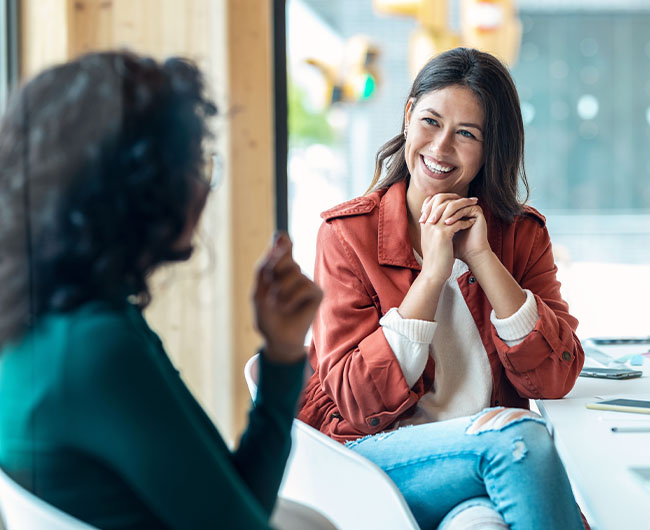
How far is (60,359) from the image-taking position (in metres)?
0.60

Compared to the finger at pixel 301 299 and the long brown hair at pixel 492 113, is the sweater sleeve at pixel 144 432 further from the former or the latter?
the long brown hair at pixel 492 113

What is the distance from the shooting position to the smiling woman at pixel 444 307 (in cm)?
124

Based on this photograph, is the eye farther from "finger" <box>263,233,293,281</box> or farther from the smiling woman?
"finger" <box>263,233,293,281</box>

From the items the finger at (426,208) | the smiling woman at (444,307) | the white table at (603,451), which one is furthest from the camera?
the finger at (426,208)

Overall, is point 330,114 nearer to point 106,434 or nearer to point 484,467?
point 484,467

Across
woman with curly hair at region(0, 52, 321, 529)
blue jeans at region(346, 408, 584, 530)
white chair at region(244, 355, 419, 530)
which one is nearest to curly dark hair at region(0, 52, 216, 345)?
woman with curly hair at region(0, 52, 321, 529)

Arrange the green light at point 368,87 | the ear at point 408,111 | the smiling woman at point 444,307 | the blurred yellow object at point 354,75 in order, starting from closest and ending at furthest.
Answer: the smiling woman at point 444,307 < the ear at point 408,111 < the blurred yellow object at point 354,75 < the green light at point 368,87

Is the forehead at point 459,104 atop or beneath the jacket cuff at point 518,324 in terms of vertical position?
atop

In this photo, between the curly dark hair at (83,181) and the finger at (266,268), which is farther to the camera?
the finger at (266,268)

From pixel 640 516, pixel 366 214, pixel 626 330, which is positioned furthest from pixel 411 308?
pixel 626 330

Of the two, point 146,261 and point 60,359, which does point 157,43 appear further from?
point 60,359

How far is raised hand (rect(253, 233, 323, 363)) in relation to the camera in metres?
0.78

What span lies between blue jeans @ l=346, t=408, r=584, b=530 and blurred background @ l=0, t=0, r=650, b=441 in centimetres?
32

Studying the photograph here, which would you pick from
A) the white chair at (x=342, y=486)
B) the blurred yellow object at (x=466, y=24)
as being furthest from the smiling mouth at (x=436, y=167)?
the blurred yellow object at (x=466, y=24)
